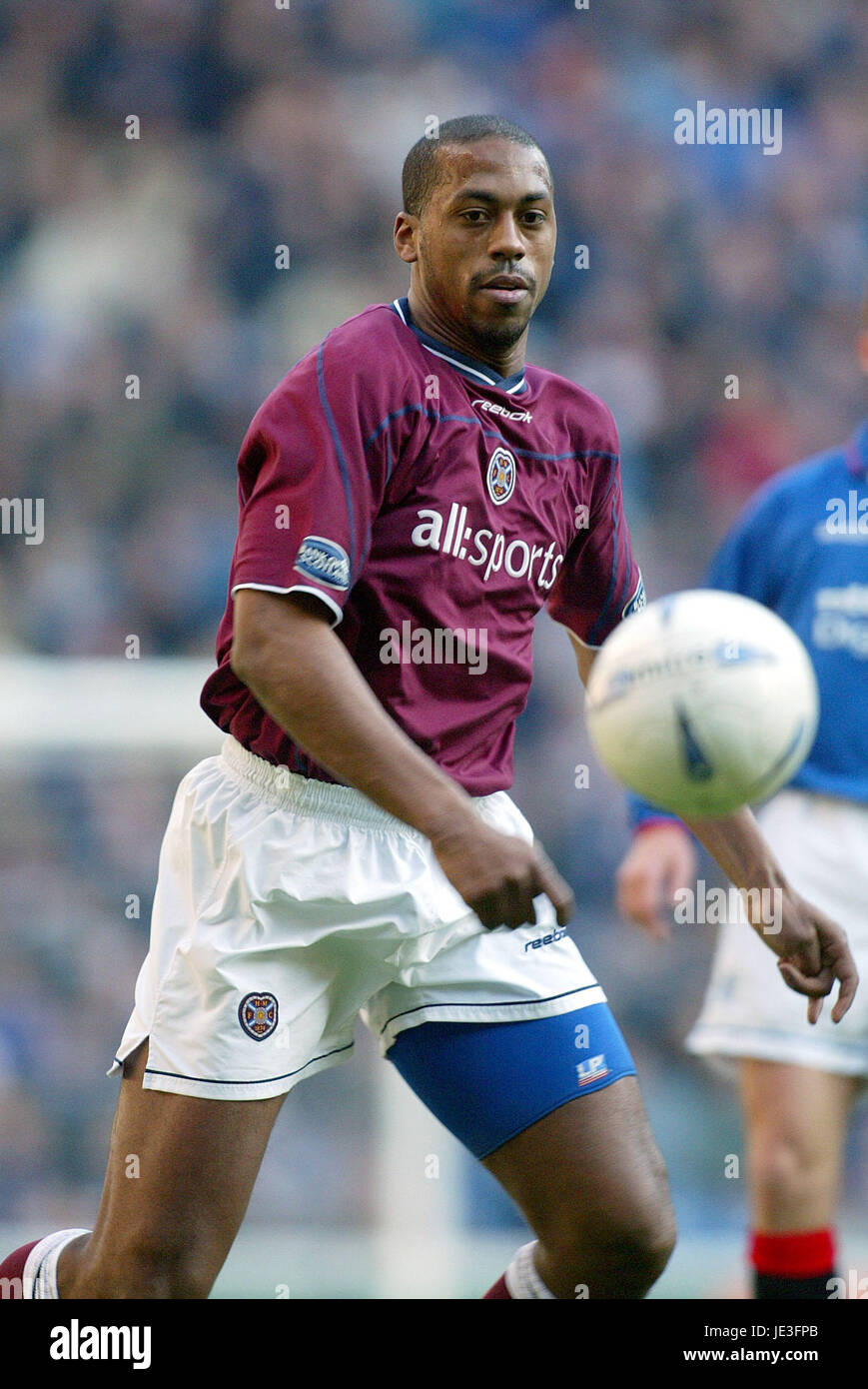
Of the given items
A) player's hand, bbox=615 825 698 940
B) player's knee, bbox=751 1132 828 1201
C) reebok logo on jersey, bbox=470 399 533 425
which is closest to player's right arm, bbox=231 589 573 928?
reebok logo on jersey, bbox=470 399 533 425

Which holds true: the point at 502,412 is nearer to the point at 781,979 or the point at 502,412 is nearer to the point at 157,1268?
the point at 157,1268

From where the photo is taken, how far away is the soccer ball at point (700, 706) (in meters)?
2.87

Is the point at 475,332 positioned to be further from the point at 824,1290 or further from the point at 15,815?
the point at 15,815

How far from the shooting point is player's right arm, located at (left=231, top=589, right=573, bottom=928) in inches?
101

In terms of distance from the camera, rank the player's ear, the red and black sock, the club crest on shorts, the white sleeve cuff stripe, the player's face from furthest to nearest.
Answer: the red and black sock
the player's ear
the player's face
the club crest on shorts
the white sleeve cuff stripe

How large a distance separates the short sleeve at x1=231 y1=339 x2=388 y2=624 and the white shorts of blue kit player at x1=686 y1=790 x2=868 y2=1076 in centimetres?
185

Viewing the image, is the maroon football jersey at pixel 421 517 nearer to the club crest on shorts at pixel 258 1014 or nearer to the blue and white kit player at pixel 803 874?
the club crest on shorts at pixel 258 1014

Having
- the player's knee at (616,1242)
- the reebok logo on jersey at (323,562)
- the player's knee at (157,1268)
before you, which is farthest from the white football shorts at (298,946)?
the reebok logo on jersey at (323,562)

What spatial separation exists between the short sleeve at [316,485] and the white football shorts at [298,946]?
1.47 ft

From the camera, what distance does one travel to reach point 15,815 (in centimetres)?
576

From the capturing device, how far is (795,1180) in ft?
13.8

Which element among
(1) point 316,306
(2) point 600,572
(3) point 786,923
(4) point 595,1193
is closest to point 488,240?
(2) point 600,572

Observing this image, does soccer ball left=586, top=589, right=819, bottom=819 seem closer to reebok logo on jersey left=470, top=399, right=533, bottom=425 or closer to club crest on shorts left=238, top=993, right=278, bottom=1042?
reebok logo on jersey left=470, top=399, right=533, bottom=425

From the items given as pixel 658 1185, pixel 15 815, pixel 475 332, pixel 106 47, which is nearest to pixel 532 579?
pixel 475 332
